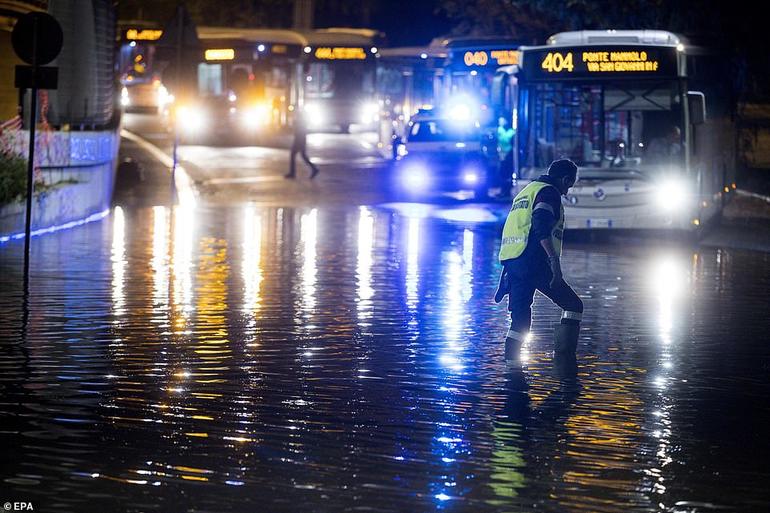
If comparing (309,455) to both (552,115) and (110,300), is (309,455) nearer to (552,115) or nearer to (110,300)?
(110,300)

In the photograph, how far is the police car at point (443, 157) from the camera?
34.0 m

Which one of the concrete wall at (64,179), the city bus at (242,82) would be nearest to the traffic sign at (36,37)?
the concrete wall at (64,179)

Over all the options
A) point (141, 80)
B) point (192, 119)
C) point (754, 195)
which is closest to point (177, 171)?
point (754, 195)

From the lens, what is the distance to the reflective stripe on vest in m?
12.0

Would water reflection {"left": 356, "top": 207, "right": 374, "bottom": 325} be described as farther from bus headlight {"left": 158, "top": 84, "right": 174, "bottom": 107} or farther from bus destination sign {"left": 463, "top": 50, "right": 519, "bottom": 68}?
bus headlight {"left": 158, "top": 84, "right": 174, "bottom": 107}

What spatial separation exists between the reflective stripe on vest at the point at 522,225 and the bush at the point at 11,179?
10.8m

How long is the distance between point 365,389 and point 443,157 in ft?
77.8

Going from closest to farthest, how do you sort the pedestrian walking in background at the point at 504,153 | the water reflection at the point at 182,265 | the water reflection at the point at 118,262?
the water reflection at the point at 182,265, the water reflection at the point at 118,262, the pedestrian walking in background at the point at 504,153

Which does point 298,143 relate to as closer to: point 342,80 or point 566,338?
point 342,80

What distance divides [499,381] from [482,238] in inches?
509

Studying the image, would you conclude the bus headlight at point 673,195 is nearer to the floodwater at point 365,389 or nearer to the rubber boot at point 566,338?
the floodwater at point 365,389

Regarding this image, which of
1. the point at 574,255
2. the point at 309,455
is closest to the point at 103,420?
the point at 309,455

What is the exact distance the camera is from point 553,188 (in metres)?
11.9

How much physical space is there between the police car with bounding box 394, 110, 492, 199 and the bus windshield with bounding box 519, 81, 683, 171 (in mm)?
8029
